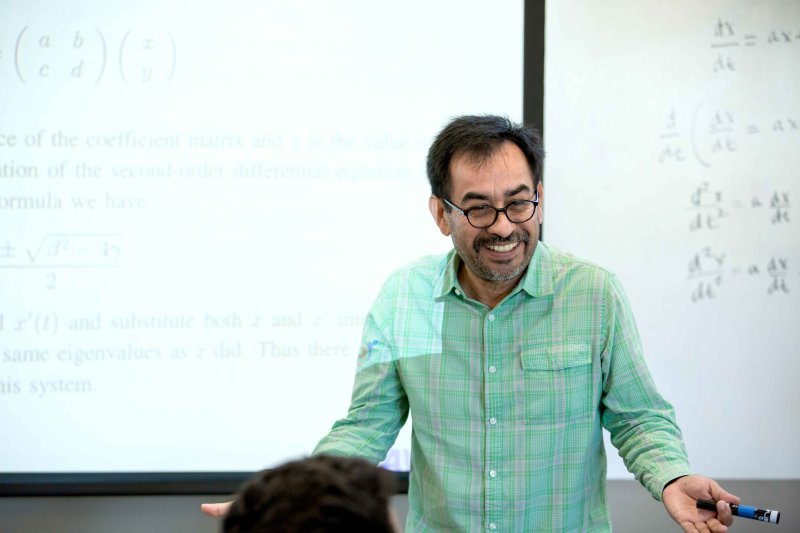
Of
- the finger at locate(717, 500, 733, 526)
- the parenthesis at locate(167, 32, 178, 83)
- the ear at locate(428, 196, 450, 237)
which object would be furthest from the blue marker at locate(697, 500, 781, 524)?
the parenthesis at locate(167, 32, 178, 83)

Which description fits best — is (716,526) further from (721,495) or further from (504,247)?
(504,247)

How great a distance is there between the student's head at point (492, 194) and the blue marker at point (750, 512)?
56 cm

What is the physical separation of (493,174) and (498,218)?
A: 3.6 inches

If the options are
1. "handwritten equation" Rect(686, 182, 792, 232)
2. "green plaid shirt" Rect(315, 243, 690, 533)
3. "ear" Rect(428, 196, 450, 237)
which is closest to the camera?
"green plaid shirt" Rect(315, 243, 690, 533)

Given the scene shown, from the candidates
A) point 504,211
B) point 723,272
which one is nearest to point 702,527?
point 504,211

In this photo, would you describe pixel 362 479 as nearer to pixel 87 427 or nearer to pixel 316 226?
pixel 316 226

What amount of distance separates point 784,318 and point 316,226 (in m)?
1.55

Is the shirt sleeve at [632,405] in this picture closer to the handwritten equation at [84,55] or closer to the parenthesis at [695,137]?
the parenthesis at [695,137]

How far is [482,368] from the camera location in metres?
1.73

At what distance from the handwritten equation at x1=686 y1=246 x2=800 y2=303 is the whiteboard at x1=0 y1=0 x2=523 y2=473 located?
2.58ft

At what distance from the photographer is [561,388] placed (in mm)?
1689

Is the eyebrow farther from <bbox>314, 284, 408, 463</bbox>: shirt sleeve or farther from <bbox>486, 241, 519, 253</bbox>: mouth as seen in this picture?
<bbox>314, 284, 408, 463</bbox>: shirt sleeve

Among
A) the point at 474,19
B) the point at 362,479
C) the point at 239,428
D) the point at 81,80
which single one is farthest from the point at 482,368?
the point at 81,80

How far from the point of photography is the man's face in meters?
1.63
